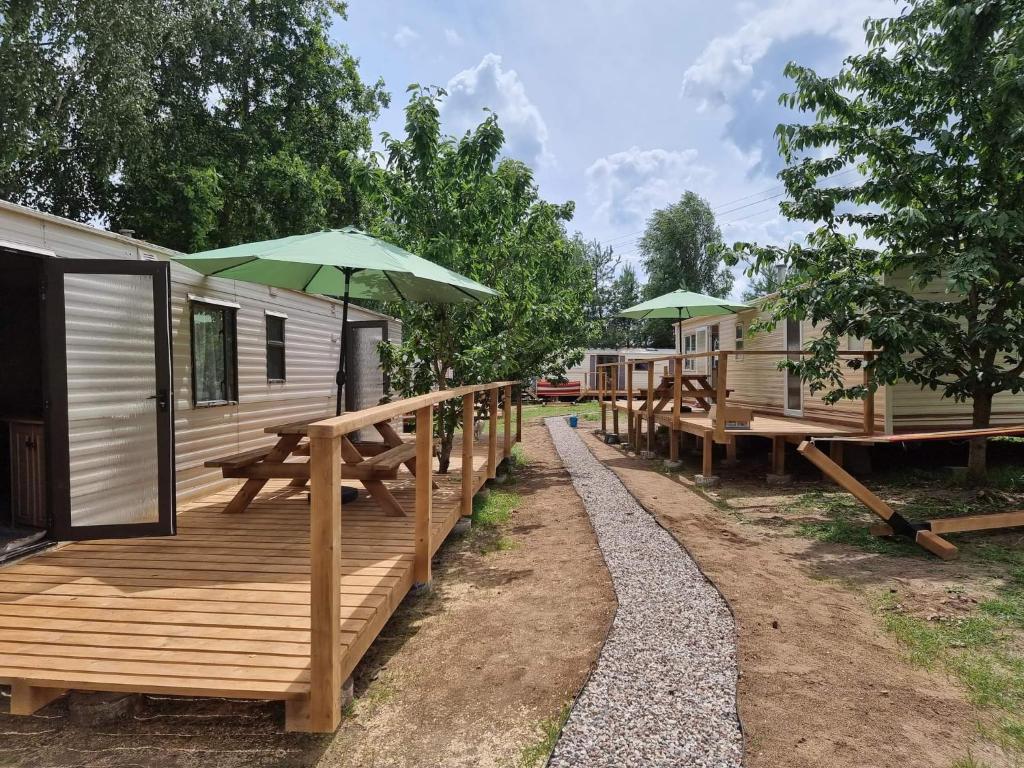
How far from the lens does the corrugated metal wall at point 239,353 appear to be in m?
3.96

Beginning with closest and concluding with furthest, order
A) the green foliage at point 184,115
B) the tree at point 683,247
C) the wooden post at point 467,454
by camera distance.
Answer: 1. the wooden post at point 467,454
2. the green foliage at point 184,115
3. the tree at point 683,247

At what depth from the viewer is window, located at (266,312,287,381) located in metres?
7.06

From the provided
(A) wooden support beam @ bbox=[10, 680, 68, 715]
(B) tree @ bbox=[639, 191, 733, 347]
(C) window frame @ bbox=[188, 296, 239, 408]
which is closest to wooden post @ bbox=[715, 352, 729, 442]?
(C) window frame @ bbox=[188, 296, 239, 408]

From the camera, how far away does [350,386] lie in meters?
10.4

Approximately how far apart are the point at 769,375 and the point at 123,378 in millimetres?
10402

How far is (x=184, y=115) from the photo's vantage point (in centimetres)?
1627

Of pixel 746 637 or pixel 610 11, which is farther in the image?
pixel 610 11

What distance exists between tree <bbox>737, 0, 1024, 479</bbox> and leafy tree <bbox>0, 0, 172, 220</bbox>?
13.0 meters

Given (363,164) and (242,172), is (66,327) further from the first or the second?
(242,172)

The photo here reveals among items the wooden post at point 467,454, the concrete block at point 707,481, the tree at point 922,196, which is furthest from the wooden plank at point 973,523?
the wooden post at point 467,454

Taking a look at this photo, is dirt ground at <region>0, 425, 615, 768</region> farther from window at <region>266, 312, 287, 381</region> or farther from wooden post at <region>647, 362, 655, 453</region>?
wooden post at <region>647, 362, 655, 453</region>

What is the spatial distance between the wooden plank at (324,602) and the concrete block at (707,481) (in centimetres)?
644

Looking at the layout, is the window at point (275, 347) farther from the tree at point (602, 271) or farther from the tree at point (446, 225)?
the tree at point (602, 271)

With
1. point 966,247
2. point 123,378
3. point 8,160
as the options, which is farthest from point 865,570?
point 8,160
